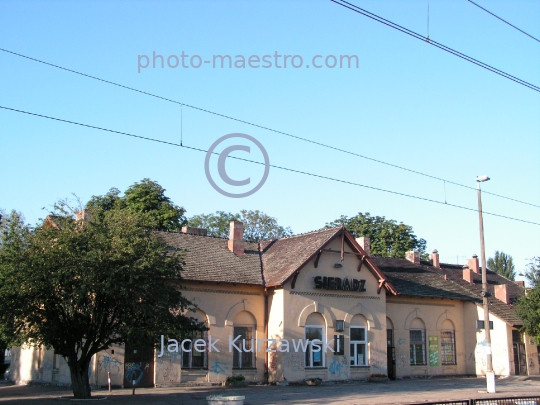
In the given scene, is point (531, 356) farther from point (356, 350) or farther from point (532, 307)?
point (356, 350)

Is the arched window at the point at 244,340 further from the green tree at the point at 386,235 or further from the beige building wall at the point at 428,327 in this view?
the green tree at the point at 386,235

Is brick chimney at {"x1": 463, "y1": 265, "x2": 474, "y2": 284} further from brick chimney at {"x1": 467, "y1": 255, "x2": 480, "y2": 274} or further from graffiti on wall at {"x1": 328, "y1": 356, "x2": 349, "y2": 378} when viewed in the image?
graffiti on wall at {"x1": 328, "y1": 356, "x2": 349, "y2": 378}

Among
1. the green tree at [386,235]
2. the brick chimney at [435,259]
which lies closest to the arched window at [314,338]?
the brick chimney at [435,259]

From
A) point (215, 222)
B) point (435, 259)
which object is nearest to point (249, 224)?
point (215, 222)

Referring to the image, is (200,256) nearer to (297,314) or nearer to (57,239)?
(297,314)

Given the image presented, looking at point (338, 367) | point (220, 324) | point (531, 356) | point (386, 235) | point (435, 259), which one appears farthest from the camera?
point (386, 235)

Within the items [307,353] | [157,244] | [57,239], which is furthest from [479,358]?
[57,239]

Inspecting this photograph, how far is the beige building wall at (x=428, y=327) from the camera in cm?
3362

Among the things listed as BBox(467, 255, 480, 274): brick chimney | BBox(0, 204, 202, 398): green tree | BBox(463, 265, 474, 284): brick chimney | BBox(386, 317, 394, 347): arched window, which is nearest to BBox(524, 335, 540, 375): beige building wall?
BBox(463, 265, 474, 284): brick chimney

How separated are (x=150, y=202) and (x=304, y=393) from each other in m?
25.3

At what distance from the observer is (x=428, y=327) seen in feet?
115

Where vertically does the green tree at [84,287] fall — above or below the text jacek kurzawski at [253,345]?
above

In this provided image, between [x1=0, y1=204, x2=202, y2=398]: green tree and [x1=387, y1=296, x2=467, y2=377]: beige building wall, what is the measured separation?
53.0 ft

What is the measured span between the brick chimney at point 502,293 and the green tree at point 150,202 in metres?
22.8
